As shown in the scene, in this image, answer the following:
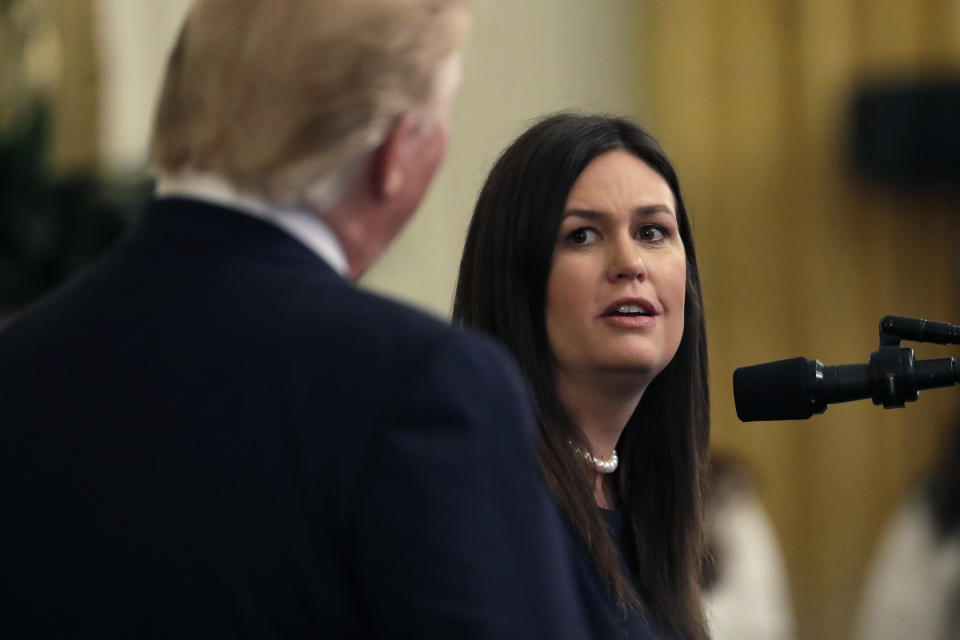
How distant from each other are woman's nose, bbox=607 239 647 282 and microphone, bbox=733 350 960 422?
220 millimetres

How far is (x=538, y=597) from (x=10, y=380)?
47cm

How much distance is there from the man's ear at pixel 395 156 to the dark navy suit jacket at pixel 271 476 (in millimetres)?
91

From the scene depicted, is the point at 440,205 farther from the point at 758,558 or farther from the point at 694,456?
the point at 694,456

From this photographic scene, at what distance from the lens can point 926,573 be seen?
4.92m

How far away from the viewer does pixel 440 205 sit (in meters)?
7.47

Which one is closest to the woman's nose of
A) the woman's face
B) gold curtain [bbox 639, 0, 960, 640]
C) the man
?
the woman's face

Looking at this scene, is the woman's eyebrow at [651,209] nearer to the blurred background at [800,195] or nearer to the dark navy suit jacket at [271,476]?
the dark navy suit jacket at [271,476]

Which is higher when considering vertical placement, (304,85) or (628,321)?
(304,85)

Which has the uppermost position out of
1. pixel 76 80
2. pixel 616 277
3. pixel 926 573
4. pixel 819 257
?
pixel 76 80

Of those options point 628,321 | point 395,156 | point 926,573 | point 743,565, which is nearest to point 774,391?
point 628,321

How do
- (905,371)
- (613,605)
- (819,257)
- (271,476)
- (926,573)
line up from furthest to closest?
(819,257), (926,573), (613,605), (905,371), (271,476)

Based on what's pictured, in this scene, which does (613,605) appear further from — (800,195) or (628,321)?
(800,195)

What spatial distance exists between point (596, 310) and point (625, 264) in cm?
7

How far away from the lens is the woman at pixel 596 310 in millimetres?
1891
